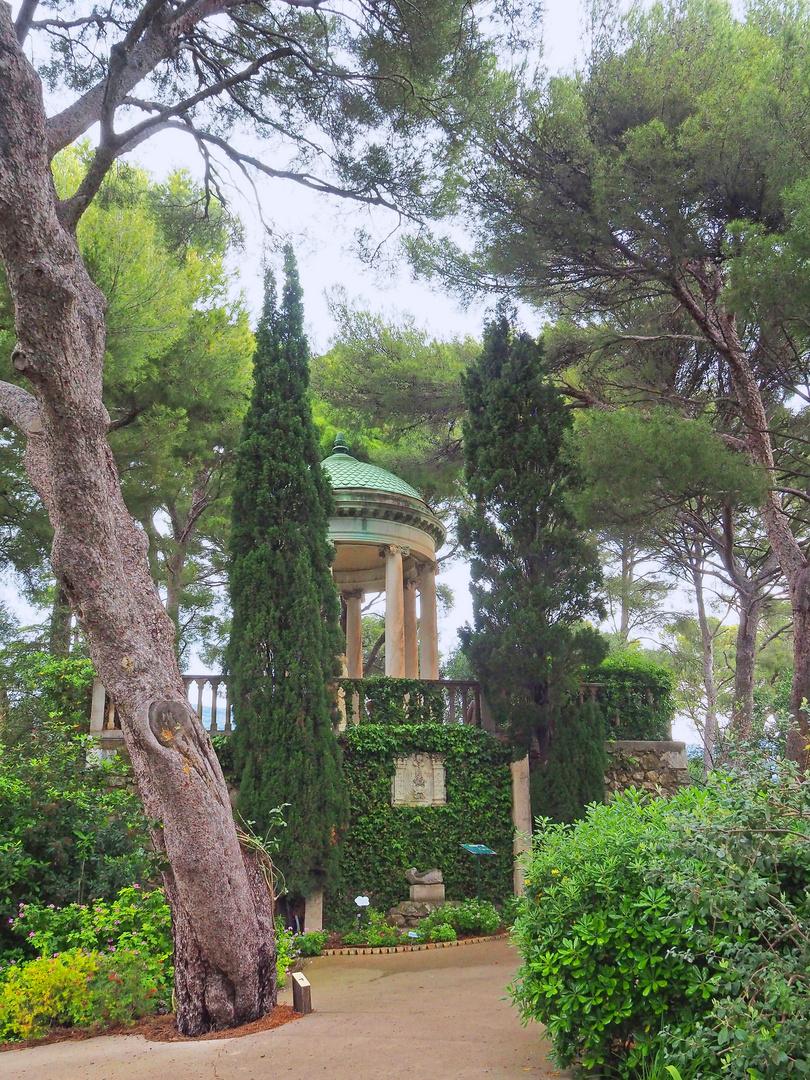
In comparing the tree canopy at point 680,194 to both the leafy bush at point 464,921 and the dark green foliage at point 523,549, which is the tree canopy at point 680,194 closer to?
the dark green foliage at point 523,549

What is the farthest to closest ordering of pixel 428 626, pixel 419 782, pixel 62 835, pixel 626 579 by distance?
pixel 626 579
pixel 428 626
pixel 419 782
pixel 62 835

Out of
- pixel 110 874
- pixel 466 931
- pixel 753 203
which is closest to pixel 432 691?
pixel 466 931

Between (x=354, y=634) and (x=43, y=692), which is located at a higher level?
(x=354, y=634)

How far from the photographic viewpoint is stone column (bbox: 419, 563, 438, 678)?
13406 mm

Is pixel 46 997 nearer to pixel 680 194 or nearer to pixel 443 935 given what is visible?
pixel 443 935

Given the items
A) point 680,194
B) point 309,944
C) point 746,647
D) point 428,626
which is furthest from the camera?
point 746,647

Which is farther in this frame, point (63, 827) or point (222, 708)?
point (222, 708)

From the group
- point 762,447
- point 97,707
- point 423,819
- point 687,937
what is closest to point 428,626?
point 423,819

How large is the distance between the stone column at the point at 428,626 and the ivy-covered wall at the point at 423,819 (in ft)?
8.88

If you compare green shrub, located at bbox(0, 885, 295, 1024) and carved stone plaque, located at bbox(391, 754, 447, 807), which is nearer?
green shrub, located at bbox(0, 885, 295, 1024)

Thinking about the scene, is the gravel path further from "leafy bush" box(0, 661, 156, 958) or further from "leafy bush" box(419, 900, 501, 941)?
"leafy bush" box(419, 900, 501, 941)

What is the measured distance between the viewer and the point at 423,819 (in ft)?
33.4

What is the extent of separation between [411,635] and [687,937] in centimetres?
1117

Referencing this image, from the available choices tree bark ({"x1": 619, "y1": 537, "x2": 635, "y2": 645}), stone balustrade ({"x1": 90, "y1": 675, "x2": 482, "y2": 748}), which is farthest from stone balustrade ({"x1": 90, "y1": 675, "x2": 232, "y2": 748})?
tree bark ({"x1": 619, "y1": 537, "x2": 635, "y2": 645})
